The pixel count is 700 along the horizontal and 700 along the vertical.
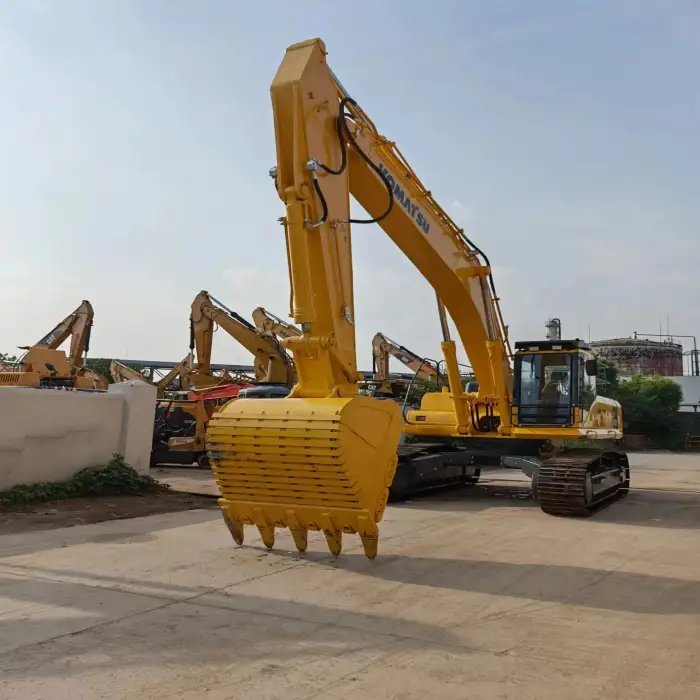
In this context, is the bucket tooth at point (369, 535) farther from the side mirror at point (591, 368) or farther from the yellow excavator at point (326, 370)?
the side mirror at point (591, 368)

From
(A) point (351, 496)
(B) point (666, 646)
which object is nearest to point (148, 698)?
(A) point (351, 496)

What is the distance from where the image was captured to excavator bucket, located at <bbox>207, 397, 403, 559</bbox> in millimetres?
5914

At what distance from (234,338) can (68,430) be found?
41.5 ft

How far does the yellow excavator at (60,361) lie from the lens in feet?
56.0

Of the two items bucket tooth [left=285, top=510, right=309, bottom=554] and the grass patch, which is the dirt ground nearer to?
the grass patch

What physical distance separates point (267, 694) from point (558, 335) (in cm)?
1019

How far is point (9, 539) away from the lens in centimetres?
782

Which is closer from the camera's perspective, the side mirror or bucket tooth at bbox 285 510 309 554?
bucket tooth at bbox 285 510 309 554

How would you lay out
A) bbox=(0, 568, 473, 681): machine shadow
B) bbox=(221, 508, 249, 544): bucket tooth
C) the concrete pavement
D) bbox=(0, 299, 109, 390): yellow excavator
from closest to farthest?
1. the concrete pavement
2. bbox=(0, 568, 473, 681): machine shadow
3. bbox=(221, 508, 249, 544): bucket tooth
4. bbox=(0, 299, 109, 390): yellow excavator

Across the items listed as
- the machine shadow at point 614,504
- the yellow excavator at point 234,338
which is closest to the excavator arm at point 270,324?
the yellow excavator at point 234,338

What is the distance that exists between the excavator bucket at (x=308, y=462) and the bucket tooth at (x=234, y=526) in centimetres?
10

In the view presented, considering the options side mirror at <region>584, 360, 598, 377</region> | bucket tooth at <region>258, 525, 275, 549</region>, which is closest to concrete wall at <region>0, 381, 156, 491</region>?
bucket tooth at <region>258, 525, 275, 549</region>

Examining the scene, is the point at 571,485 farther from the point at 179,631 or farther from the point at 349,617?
the point at 179,631

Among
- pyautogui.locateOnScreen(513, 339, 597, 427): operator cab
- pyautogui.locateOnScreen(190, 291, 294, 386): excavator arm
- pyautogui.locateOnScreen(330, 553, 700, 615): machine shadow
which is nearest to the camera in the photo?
pyautogui.locateOnScreen(330, 553, 700, 615): machine shadow
